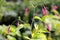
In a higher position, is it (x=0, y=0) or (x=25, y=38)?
(x=0, y=0)

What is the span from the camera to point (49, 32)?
7.63 feet

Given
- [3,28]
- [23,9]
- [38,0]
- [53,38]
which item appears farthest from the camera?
[23,9]

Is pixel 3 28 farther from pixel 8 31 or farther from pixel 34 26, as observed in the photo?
pixel 34 26

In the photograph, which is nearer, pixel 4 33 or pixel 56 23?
pixel 4 33

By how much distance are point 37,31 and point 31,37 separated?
3.5 inches

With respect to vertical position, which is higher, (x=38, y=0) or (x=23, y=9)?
(x=23, y=9)

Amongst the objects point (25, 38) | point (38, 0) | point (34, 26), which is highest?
point (38, 0)

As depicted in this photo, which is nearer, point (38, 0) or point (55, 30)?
point (38, 0)

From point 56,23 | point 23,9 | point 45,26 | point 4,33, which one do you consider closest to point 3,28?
point 4,33

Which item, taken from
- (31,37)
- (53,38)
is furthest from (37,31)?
(53,38)

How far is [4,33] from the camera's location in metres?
2.24

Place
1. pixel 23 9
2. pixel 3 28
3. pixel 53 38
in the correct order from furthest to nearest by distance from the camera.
Answer: 1. pixel 23 9
2. pixel 53 38
3. pixel 3 28

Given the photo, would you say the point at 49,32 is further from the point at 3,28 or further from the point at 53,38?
the point at 3,28

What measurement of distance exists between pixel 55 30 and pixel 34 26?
0.27 m
